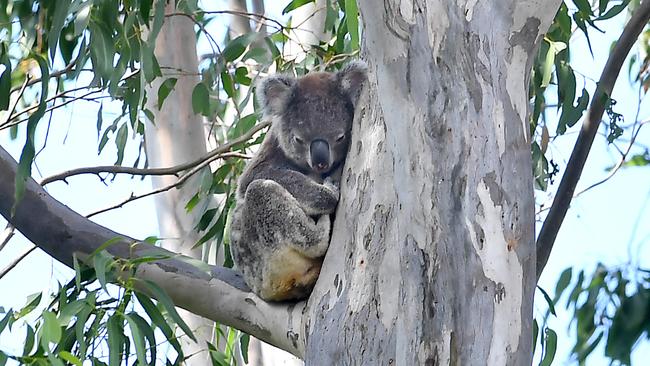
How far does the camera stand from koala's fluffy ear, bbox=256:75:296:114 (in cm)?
301

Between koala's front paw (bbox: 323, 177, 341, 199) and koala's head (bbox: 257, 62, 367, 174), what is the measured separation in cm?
5

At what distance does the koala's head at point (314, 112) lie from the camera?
279 centimetres

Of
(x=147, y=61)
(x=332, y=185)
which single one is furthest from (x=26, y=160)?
(x=332, y=185)

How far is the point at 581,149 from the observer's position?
276 centimetres

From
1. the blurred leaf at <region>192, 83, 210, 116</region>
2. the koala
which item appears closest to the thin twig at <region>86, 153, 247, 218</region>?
the blurred leaf at <region>192, 83, 210, 116</region>

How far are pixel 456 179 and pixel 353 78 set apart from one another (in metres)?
0.84

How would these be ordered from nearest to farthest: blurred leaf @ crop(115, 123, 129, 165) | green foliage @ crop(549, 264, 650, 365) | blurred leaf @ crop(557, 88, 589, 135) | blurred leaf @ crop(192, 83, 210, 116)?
green foliage @ crop(549, 264, 650, 365), blurred leaf @ crop(557, 88, 589, 135), blurred leaf @ crop(192, 83, 210, 116), blurred leaf @ crop(115, 123, 129, 165)

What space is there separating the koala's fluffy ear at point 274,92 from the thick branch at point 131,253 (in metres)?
0.59

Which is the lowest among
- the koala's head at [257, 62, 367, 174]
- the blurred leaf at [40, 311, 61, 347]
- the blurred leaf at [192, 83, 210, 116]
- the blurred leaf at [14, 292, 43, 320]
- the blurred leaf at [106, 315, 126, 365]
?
the blurred leaf at [40, 311, 61, 347]

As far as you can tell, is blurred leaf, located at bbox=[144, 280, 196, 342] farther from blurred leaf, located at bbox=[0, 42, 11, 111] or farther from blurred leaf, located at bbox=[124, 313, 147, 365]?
blurred leaf, located at bbox=[0, 42, 11, 111]

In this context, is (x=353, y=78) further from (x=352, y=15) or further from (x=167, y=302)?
(x=167, y=302)

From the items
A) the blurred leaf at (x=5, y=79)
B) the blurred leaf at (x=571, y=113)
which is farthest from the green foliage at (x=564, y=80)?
the blurred leaf at (x=5, y=79)

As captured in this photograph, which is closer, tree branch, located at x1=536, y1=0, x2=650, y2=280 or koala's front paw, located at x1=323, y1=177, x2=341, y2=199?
koala's front paw, located at x1=323, y1=177, x2=341, y2=199

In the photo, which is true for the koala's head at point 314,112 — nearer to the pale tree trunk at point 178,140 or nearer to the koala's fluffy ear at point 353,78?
the koala's fluffy ear at point 353,78
